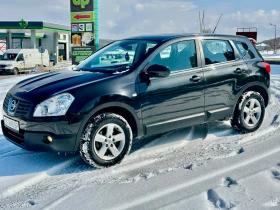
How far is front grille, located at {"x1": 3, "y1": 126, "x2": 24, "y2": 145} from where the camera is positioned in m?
4.13

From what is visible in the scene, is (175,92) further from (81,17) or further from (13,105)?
(81,17)

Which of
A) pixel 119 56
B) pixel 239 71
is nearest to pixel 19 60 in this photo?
pixel 119 56

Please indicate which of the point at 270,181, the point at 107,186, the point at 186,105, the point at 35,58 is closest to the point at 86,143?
the point at 107,186

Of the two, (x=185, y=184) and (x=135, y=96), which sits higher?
(x=135, y=96)

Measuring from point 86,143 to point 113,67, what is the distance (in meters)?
1.25

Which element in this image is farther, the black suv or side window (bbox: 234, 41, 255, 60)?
side window (bbox: 234, 41, 255, 60)

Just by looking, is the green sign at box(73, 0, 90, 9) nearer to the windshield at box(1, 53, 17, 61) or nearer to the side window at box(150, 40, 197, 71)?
the windshield at box(1, 53, 17, 61)

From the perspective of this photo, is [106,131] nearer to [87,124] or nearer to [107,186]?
[87,124]

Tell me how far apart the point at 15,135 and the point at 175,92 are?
7.11 ft

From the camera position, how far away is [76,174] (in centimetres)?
405

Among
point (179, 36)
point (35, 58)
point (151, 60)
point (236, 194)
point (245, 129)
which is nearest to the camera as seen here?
point (236, 194)

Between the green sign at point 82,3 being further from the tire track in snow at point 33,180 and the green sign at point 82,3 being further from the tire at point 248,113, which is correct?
the tire track in snow at point 33,180

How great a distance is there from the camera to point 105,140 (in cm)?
420

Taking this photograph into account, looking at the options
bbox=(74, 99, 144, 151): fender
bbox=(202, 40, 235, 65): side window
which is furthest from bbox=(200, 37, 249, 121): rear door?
bbox=(74, 99, 144, 151): fender
